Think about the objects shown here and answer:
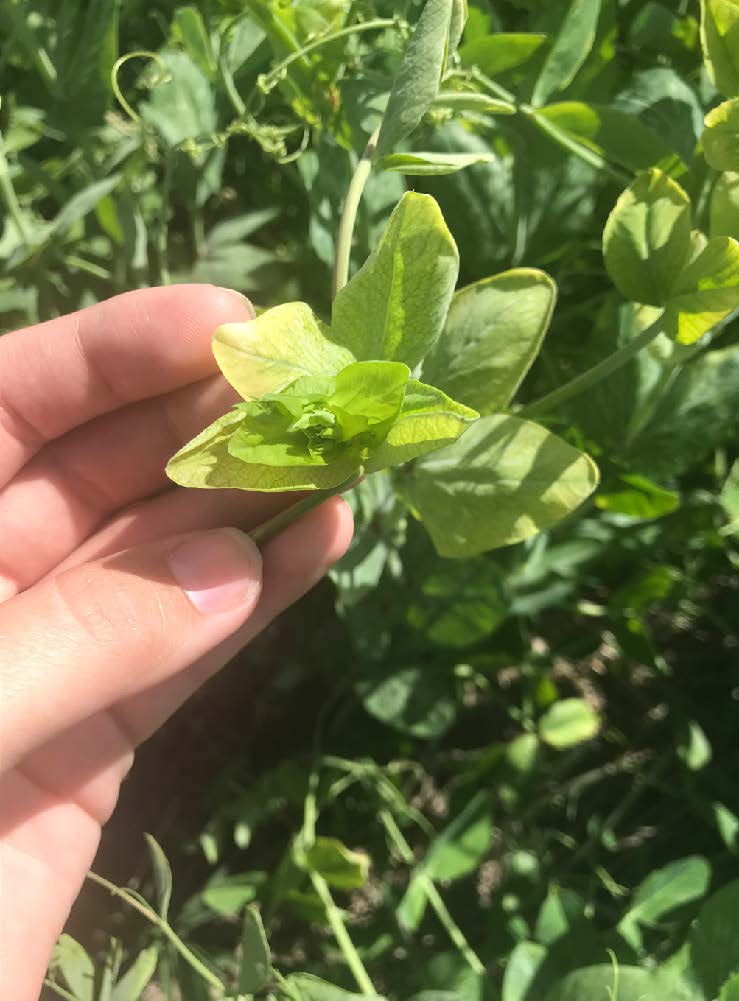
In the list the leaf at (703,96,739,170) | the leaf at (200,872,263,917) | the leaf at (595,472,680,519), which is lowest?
the leaf at (200,872,263,917)

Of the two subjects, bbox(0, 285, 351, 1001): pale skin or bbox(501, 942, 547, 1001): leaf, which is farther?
bbox(501, 942, 547, 1001): leaf

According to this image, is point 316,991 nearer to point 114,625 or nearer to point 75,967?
point 75,967

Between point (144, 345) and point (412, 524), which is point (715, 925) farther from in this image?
point (144, 345)

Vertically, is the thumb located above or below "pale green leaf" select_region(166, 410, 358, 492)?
below

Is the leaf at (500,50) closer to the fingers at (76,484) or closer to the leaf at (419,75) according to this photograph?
the leaf at (419,75)

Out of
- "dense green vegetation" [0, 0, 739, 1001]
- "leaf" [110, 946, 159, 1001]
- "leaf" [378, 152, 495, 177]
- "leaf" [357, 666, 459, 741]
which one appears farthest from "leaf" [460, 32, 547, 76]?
"leaf" [110, 946, 159, 1001]

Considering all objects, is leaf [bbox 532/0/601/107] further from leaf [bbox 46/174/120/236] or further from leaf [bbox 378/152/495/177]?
leaf [bbox 46/174/120/236]

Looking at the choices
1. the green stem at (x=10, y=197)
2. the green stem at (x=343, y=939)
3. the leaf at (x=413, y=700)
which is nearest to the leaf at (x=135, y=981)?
the green stem at (x=343, y=939)

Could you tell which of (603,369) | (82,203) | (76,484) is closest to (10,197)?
(82,203)
